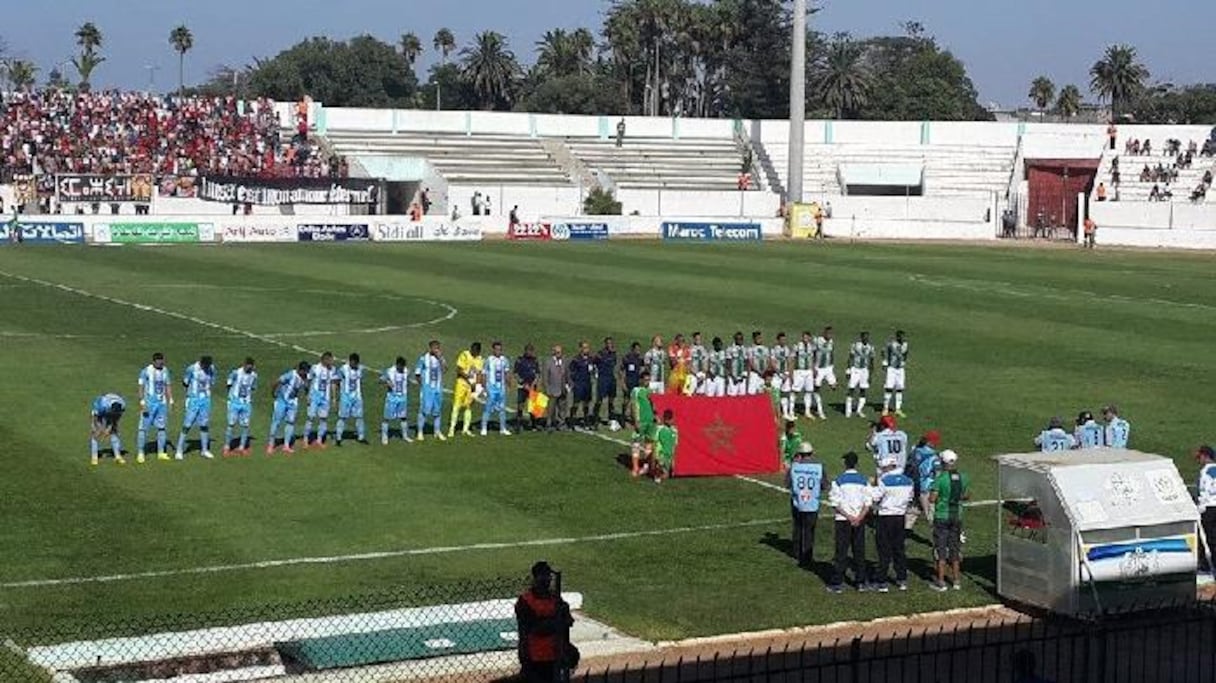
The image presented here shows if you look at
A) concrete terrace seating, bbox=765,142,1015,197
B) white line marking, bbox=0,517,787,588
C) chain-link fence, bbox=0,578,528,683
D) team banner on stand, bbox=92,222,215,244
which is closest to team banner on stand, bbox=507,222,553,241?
team banner on stand, bbox=92,222,215,244

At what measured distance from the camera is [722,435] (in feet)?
84.8

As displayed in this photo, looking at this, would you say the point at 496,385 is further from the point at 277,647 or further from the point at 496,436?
the point at 277,647

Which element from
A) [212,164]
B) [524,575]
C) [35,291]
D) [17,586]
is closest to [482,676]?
[524,575]

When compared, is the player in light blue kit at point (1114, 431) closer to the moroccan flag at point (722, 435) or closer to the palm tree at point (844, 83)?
the moroccan flag at point (722, 435)

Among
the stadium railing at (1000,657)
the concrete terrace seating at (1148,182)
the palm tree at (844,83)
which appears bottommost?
the stadium railing at (1000,657)

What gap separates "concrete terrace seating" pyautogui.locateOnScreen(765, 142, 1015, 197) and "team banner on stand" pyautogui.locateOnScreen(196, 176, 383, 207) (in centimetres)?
2604

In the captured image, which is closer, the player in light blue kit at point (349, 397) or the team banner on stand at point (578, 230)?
the player in light blue kit at point (349, 397)

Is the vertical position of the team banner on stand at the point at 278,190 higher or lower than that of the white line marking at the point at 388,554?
higher

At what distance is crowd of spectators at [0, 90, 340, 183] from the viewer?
267 ft

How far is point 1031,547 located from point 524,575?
18.1 feet

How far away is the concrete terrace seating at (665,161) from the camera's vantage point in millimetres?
94938

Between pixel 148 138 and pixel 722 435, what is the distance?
66184 mm

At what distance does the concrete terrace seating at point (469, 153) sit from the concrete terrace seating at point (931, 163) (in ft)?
44.7

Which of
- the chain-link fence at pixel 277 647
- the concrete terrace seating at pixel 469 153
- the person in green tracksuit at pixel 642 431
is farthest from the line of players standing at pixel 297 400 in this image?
the concrete terrace seating at pixel 469 153
